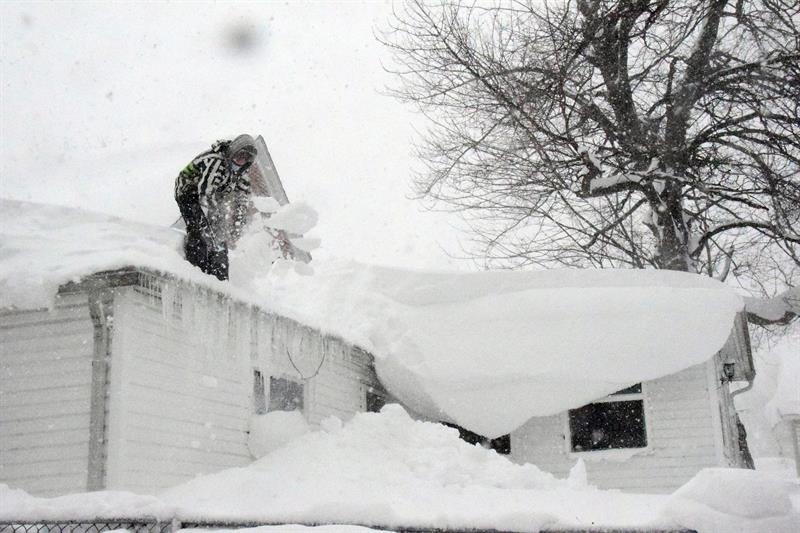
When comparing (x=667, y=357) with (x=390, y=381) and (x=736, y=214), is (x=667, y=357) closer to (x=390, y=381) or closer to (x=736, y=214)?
(x=390, y=381)

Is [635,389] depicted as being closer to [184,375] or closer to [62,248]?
[184,375]

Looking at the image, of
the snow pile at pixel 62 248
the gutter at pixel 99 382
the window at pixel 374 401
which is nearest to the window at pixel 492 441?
the window at pixel 374 401

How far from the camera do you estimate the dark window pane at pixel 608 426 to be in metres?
11.5

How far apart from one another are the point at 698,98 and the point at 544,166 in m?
3.00

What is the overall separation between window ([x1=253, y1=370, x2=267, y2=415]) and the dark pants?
1.65 m

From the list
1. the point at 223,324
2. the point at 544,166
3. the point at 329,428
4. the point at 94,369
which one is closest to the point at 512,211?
the point at 544,166

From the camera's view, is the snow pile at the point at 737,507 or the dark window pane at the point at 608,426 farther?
the dark window pane at the point at 608,426

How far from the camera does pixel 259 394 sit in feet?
31.6

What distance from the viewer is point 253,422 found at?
9180mm

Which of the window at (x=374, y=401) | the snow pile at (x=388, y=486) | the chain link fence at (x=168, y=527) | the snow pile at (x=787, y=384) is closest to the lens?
the chain link fence at (x=168, y=527)

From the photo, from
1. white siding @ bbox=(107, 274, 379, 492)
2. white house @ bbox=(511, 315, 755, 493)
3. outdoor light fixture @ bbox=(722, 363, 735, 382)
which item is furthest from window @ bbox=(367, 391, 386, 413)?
outdoor light fixture @ bbox=(722, 363, 735, 382)

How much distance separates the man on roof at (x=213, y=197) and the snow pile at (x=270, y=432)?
Answer: 1.88 meters

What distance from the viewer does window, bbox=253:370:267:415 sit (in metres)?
9.51

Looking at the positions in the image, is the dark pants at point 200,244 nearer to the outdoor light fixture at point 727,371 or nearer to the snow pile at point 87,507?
the snow pile at point 87,507
